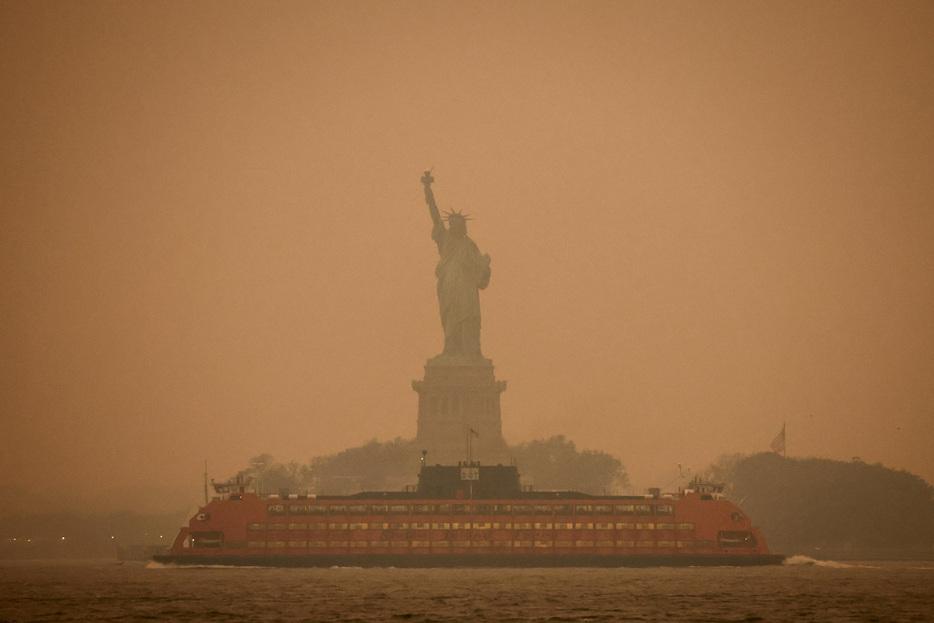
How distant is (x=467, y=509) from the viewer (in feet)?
438

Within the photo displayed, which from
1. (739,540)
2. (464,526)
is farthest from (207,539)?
(739,540)

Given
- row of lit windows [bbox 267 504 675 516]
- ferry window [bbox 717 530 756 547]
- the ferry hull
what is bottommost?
the ferry hull

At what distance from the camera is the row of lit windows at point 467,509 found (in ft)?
438

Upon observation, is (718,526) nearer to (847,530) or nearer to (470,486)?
(470,486)

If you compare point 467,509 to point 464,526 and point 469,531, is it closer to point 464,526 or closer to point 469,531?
point 464,526

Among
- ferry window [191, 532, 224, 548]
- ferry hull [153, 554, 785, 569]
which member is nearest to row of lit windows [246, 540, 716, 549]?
ferry hull [153, 554, 785, 569]

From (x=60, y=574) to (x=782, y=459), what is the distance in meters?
93.8

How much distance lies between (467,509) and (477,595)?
102ft

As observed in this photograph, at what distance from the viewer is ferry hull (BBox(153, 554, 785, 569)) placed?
426 ft

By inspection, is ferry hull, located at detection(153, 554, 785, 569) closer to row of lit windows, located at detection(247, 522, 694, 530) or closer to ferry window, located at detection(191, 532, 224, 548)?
ferry window, located at detection(191, 532, 224, 548)

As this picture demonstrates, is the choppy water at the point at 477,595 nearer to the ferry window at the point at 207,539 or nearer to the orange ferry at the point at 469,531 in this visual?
the orange ferry at the point at 469,531

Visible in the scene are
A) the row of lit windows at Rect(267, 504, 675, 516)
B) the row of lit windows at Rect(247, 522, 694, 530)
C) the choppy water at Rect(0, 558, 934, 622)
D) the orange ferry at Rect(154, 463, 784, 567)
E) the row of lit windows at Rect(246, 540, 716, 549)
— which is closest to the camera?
the choppy water at Rect(0, 558, 934, 622)

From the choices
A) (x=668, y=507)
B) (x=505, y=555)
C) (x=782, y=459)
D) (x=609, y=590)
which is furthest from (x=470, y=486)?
(x=782, y=459)

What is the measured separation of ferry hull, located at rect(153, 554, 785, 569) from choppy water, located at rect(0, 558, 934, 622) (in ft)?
2.76
